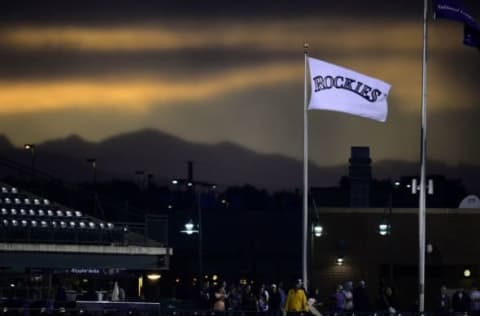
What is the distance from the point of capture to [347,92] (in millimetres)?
36625

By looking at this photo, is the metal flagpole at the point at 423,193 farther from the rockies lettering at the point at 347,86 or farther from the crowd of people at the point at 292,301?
the rockies lettering at the point at 347,86

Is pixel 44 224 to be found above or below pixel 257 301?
above

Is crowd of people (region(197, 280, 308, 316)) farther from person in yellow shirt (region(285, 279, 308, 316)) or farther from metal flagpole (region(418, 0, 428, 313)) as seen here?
metal flagpole (region(418, 0, 428, 313))

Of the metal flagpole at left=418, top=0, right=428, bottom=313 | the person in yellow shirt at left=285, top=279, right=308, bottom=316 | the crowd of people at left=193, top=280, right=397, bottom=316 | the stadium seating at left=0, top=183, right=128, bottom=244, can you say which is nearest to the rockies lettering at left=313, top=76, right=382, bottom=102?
the metal flagpole at left=418, top=0, right=428, bottom=313

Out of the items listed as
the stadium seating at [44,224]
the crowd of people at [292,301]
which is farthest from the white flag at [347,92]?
the stadium seating at [44,224]

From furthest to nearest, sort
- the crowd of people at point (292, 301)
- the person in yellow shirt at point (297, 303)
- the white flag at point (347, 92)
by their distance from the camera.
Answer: the white flag at point (347, 92), the crowd of people at point (292, 301), the person in yellow shirt at point (297, 303)

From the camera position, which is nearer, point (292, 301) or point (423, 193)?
point (292, 301)

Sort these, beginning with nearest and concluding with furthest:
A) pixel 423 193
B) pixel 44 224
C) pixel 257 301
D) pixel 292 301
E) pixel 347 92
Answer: pixel 292 301
pixel 347 92
pixel 423 193
pixel 257 301
pixel 44 224

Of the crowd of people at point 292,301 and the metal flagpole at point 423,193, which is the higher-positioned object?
the metal flagpole at point 423,193

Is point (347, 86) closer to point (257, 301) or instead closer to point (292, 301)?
point (292, 301)

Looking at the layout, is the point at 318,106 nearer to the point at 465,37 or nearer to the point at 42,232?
the point at 465,37

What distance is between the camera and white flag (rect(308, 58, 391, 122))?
119ft

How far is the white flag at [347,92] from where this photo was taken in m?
36.4

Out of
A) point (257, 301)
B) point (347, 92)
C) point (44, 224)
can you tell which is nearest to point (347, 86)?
point (347, 92)
